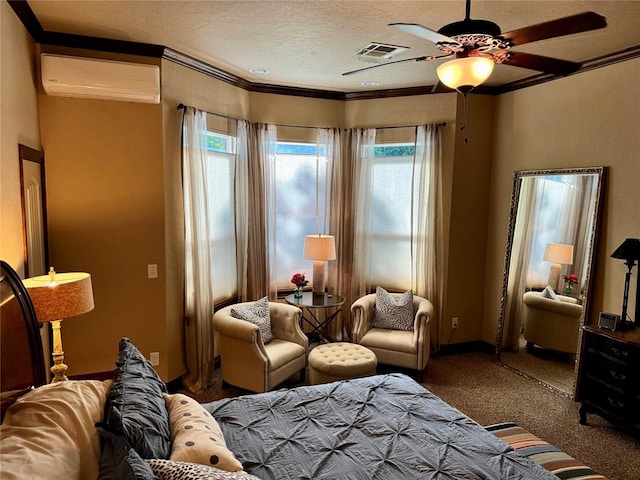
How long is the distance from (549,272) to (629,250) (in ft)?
2.80

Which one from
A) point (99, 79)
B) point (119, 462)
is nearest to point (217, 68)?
point (99, 79)

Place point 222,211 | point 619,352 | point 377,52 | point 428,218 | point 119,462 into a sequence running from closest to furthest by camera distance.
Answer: point 119,462
point 619,352
point 377,52
point 222,211
point 428,218

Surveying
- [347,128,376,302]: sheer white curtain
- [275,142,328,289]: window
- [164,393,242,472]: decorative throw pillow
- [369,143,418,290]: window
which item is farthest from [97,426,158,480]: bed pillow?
[369,143,418,290]: window

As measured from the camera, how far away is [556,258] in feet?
12.8

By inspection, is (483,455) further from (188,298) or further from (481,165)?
(481,165)

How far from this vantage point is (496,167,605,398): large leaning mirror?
12.2 ft

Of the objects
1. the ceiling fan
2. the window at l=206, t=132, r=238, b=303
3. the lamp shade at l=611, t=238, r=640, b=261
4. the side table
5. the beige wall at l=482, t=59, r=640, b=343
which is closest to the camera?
the ceiling fan

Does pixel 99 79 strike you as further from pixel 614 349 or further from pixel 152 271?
pixel 614 349

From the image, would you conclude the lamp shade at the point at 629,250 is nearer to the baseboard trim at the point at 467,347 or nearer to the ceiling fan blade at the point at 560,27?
the baseboard trim at the point at 467,347

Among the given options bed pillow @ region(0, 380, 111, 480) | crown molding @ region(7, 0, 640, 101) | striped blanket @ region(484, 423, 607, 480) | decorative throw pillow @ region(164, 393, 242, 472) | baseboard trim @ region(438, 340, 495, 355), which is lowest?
baseboard trim @ region(438, 340, 495, 355)

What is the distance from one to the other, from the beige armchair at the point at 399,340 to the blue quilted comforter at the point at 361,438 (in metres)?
1.51

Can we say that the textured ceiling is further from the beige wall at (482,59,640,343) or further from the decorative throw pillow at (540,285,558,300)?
the decorative throw pillow at (540,285,558,300)

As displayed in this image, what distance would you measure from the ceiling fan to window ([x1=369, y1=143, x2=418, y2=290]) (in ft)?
8.19

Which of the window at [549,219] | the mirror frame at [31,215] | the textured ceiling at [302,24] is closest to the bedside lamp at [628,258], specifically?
the window at [549,219]
